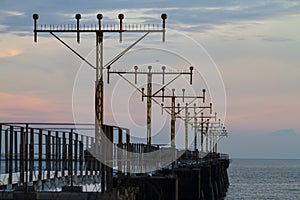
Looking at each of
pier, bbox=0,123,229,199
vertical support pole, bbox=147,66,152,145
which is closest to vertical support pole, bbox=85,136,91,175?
pier, bbox=0,123,229,199

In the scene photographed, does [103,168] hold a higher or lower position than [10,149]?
lower

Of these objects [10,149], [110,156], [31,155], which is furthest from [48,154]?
[10,149]

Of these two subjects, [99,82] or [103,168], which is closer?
[103,168]

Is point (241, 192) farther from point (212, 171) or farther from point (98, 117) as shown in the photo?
point (98, 117)

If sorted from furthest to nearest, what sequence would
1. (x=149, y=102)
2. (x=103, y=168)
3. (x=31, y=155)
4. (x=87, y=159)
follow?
(x=149, y=102) < (x=87, y=159) < (x=31, y=155) < (x=103, y=168)

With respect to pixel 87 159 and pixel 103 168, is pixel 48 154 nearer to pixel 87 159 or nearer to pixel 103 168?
pixel 87 159

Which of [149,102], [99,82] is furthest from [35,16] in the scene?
[149,102]

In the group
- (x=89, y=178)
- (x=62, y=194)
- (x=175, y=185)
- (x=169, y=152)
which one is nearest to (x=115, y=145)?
(x=89, y=178)

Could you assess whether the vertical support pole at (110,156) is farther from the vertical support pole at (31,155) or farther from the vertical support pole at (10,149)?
the vertical support pole at (10,149)

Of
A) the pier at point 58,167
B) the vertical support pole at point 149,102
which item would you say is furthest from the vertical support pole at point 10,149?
the vertical support pole at point 149,102

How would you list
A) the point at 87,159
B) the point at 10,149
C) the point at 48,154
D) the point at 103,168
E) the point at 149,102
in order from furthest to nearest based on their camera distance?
the point at 149,102, the point at 87,159, the point at 48,154, the point at 10,149, the point at 103,168

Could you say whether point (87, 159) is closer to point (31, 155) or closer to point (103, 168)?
point (31, 155)

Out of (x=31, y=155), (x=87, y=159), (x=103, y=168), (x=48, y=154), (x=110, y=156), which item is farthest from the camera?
→ (x=87, y=159)

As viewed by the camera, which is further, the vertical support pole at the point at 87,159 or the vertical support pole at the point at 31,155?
the vertical support pole at the point at 87,159
